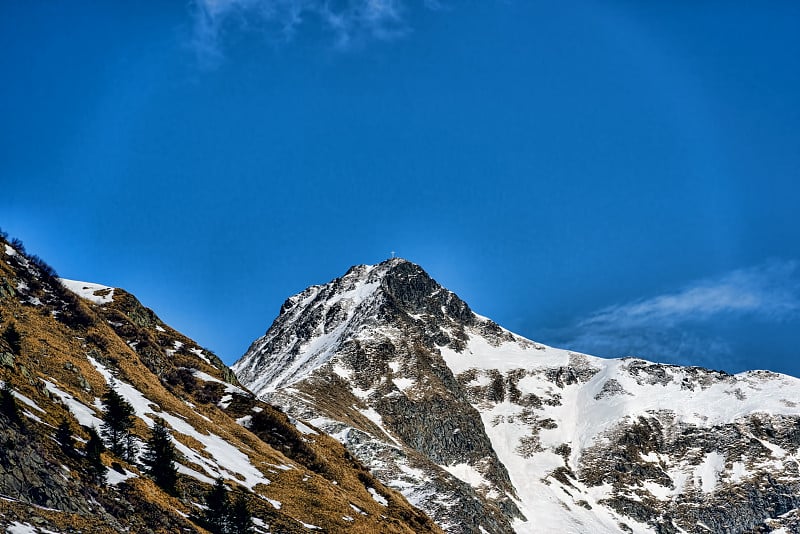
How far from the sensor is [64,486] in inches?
1401

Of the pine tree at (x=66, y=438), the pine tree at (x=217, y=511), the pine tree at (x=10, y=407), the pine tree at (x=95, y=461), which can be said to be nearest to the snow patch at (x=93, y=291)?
the pine tree at (x=217, y=511)

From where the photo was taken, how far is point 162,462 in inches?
1775

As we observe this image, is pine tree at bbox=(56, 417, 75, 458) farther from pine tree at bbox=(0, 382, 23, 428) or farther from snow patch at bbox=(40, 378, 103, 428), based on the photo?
snow patch at bbox=(40, 378, 103, 428)

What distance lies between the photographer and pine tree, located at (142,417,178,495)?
145ft

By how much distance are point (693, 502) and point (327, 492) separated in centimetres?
15258

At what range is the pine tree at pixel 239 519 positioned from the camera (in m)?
43.3

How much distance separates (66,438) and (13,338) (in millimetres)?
12154

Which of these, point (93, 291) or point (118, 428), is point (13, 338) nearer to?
point (118, 428)

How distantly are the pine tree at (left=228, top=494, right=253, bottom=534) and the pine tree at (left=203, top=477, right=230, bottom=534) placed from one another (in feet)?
0.74

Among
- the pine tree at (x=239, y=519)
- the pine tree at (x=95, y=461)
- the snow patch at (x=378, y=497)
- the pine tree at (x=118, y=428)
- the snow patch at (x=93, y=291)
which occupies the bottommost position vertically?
the pine tree at (x=95, y=461)

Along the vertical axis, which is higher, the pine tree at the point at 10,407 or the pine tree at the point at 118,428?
the pine tree at the point at 118,428

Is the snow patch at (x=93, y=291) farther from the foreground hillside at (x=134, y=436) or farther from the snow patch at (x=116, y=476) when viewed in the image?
the snow patch at (x=116, y=476)

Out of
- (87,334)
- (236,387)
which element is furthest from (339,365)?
(87,334)

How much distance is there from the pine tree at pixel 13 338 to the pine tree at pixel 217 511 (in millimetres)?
14901
